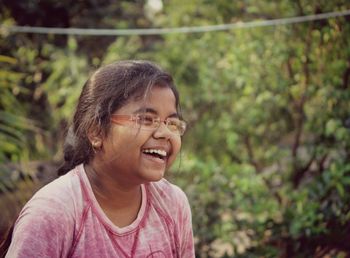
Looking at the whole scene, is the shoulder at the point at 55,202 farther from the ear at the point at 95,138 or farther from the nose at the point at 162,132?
the nose at the point at 162,132

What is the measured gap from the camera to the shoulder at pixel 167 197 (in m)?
1.85

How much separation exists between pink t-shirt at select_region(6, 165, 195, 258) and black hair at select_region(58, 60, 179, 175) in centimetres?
12

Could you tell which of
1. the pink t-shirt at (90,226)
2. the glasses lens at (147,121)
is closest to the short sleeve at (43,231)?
the pink t-shirt at (90,226)

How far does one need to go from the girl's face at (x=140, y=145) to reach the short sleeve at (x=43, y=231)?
0.22 m

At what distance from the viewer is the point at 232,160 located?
4391mm

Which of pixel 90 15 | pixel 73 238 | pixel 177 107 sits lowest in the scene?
pixel 73 238

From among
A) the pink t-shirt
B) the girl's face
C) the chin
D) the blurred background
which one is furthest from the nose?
the blurred background

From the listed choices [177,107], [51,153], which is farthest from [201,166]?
[51,153]

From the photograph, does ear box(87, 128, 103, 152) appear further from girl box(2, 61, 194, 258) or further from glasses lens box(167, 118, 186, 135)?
glasses lens box(167, 118, 186, 135)

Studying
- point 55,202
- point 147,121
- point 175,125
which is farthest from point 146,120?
point 55,202

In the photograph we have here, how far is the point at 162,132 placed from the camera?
1.69 m

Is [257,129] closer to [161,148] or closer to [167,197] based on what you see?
[167,197]

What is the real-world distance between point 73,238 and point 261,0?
296 centimetres

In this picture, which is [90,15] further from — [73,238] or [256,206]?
[73,238]
